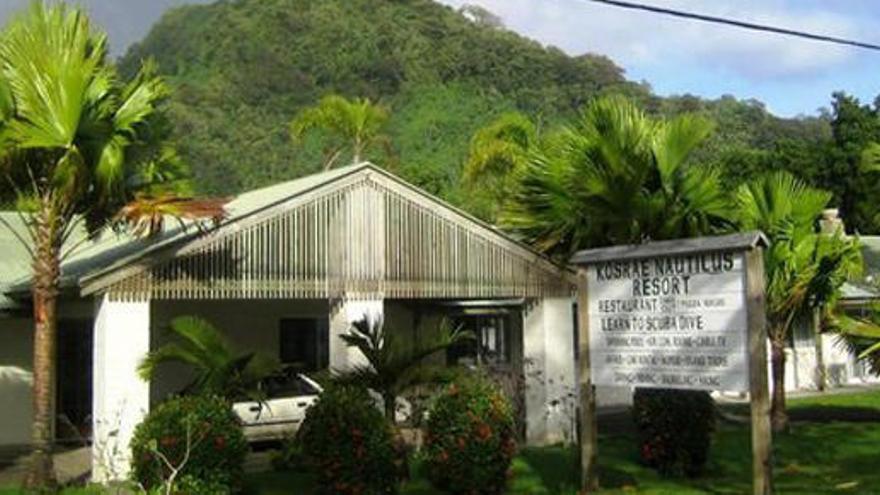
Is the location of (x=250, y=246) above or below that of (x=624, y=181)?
below

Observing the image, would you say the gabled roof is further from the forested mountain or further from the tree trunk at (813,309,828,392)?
the forested mountain

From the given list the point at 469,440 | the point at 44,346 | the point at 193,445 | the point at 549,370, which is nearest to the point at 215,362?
the point at 193,445

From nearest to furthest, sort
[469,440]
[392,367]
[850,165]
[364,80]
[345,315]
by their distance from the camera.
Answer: [469,440], [392,367], [345,315], [850,165], [364,80]

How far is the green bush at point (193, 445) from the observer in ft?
39.6

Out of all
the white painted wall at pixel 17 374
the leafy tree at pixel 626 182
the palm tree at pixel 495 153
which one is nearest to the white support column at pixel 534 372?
the leafy tree at pixel 626 182

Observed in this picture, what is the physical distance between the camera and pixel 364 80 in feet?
244

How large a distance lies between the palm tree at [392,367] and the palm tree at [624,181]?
3379 millimetres

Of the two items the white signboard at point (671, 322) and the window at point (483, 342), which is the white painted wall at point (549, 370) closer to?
the window at point (483, 342)

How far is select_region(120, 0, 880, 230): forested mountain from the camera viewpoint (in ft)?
201

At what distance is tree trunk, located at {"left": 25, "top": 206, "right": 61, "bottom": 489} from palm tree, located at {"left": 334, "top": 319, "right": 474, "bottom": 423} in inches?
151

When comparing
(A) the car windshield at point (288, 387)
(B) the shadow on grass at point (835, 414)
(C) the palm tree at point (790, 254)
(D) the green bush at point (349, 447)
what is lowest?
(B) the shadow on grass at point (835, 414)

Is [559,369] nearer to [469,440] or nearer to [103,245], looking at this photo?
[469,440]

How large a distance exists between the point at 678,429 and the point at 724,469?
1226mm

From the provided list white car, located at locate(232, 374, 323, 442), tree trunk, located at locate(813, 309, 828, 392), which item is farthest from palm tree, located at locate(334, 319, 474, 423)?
tree trunk, located at locate(813, 309, 828, 392)
